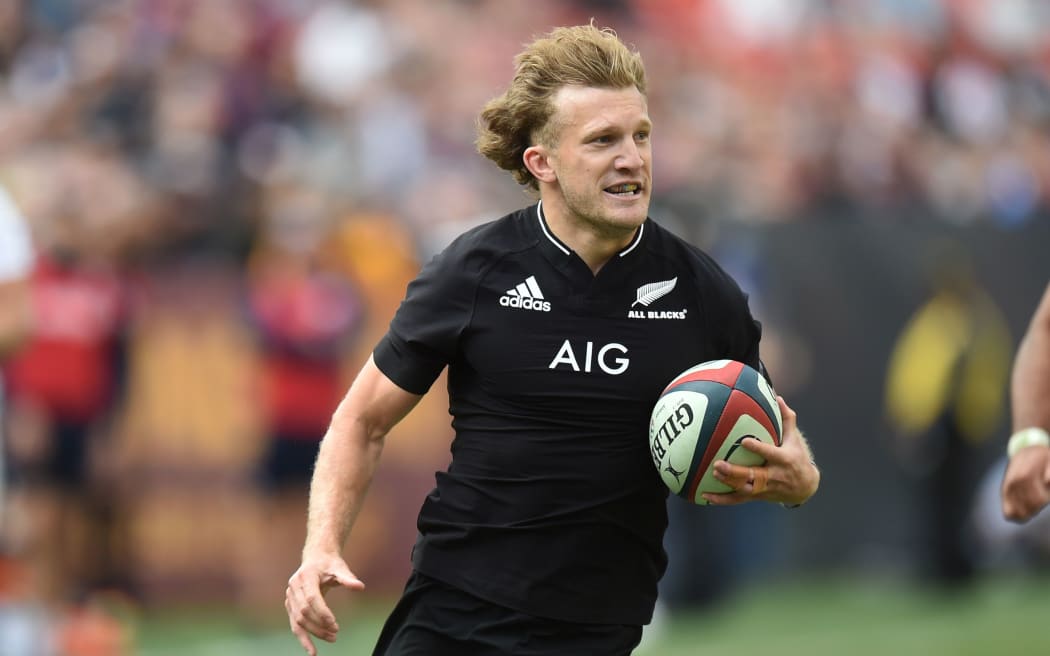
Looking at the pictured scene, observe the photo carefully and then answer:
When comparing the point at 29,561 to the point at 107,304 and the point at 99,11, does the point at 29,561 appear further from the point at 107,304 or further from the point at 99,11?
the point at 99,11

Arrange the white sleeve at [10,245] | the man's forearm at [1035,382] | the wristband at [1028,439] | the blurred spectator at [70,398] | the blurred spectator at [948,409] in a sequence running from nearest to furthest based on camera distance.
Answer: the wristband at [1028,439], the man's forearm at [1035,382], the white sleeve at [10,245], the blurred spectator at [70,398], the blurred spectator at [948,409]

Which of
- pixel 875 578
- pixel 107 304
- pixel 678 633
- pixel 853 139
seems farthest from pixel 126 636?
pixel 853 139

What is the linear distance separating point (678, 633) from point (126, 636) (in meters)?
3.64

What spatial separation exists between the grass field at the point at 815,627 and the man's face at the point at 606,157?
5.91 m

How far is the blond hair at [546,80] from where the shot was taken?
16.6 feet

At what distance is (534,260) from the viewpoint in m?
5.15

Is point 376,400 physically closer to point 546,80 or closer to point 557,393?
point 557,393

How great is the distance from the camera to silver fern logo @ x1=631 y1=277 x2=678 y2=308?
5.11 meters

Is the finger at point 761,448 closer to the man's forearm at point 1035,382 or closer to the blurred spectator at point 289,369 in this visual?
the man's forearm at point 1035,382

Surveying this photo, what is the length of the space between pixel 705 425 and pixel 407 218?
8.14 meters

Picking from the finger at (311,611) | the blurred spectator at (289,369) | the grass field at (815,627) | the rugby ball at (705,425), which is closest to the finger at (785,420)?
the rugby ball at (705,425)

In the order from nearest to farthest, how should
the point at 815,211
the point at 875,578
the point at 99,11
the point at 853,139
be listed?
the point at 99,11
the point at 875,578
the point at 815,211
the point at 853,139

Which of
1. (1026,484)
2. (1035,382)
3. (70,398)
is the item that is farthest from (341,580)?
(70,398)

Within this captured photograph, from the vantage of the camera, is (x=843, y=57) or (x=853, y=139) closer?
(x=853, y=139)
